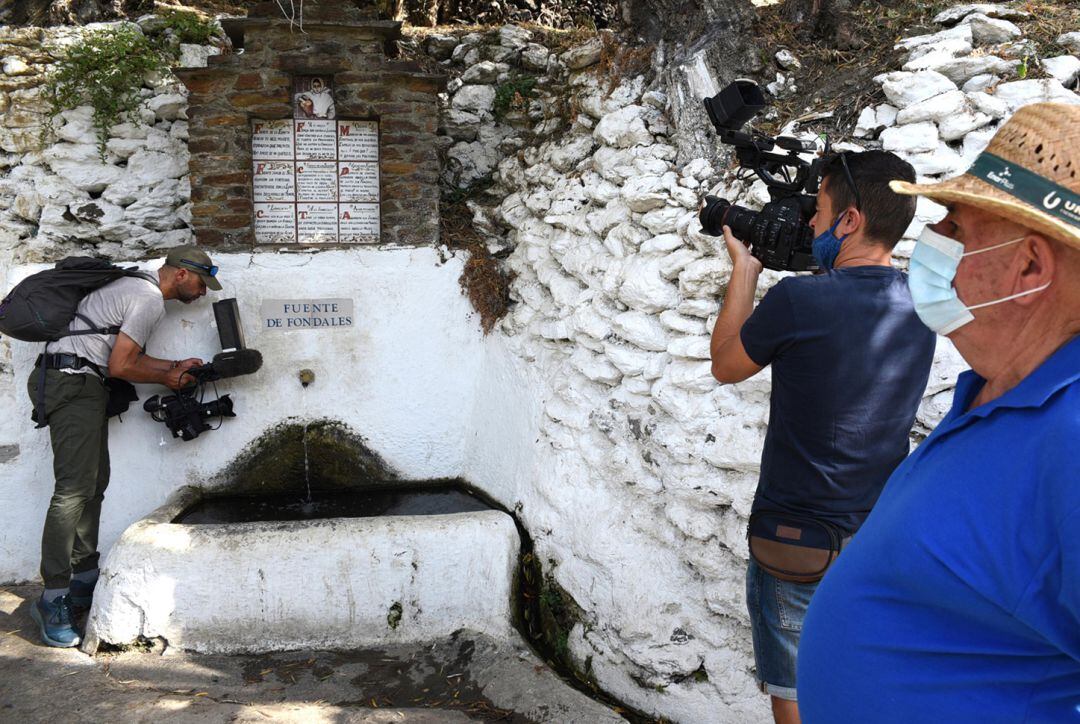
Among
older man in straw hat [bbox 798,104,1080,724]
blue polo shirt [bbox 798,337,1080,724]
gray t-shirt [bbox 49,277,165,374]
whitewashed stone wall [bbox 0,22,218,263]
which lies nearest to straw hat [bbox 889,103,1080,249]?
older man in straw hat [bbox 798,104,1080,724]

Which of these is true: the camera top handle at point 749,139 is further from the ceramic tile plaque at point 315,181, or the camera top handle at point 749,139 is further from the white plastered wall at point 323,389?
the ceramic tile plaque at point 315,181

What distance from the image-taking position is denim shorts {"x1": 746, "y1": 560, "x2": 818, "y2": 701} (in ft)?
6.52

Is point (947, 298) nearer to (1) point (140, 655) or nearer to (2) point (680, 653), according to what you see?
(2) point (680, 653)

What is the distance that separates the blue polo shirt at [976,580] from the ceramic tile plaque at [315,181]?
12.4ft

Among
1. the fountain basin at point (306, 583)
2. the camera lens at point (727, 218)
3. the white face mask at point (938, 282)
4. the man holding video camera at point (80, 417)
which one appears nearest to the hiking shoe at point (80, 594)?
the man holding video camera at point (80, 417)

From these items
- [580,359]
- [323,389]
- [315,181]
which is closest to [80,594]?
[323,389]

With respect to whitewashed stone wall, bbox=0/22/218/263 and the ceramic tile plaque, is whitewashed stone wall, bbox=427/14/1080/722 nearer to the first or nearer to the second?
the ceramic tile plaque

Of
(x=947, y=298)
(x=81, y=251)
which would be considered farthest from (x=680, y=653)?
(x=81, y=251)

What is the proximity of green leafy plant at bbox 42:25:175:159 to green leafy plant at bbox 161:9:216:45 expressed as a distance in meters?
0.22

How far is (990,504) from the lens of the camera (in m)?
1.07

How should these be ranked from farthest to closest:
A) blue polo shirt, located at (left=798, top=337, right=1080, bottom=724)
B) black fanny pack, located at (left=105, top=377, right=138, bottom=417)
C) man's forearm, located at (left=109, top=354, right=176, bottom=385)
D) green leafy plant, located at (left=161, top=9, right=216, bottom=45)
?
green leafy plant, located at (left=161, top=9, right=216, bottom=45), black fanny pack, located at (left=105, top=377, right=138, bottom=417), man's forearm, located at (left=109, top=354, right=176, bottom=385), blue polo shirt, located at (left=798, top=337, right=1080, bottom=724)

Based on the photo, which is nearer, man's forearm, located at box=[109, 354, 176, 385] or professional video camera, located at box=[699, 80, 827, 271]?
professional video camera, located at box=[699, 80, 827, 271]

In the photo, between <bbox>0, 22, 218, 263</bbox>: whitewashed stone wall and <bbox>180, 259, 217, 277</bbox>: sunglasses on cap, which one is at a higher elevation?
<bbox>0, 22, 218, 263</bbox>: whitewashed stone wall

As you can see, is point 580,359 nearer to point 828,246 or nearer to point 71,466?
point 828,246
